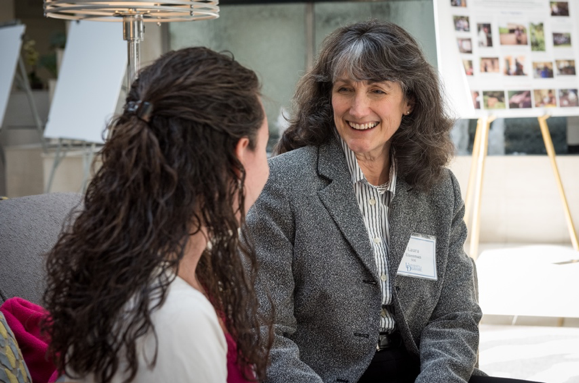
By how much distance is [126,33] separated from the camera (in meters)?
2.38

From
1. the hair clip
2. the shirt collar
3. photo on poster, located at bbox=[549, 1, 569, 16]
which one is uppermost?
photo on poster, located at bbox=[549, 1, 569, 16]

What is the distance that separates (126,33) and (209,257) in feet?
4.55

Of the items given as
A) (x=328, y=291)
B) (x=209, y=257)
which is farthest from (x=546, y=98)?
(x=209, y=257)

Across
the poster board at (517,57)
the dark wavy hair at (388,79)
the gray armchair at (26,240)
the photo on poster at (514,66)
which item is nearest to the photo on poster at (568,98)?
the poster board at (517,57)

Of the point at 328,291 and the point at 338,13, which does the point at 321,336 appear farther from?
the point at 338,13

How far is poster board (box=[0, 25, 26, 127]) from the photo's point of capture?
215 inches

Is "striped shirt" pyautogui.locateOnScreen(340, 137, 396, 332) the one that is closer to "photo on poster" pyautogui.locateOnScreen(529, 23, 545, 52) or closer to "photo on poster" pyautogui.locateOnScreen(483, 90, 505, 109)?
"photo on poster" pyautogui.locateOnScreen(483, 90, 505, 109)

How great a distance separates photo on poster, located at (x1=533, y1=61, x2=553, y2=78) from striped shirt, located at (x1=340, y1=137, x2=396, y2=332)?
3.04m

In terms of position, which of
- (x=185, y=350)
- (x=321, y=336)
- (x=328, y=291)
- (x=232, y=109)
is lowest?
(x=321, y=336)

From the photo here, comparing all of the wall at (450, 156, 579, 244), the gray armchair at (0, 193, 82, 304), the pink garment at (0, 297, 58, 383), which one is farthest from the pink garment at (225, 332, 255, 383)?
the wall at (450, 156, 579, 244)

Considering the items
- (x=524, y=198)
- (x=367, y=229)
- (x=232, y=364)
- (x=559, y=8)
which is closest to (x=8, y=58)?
(x=559, y=8)

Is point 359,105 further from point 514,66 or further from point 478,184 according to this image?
point 514,66

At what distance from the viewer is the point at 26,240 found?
1.79 meters

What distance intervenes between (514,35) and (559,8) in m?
0.32
